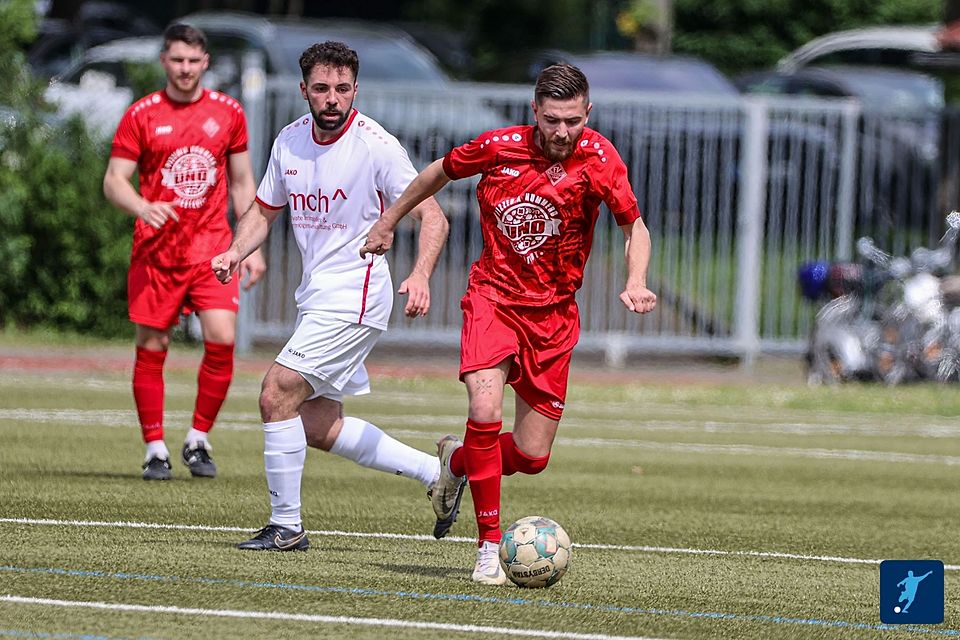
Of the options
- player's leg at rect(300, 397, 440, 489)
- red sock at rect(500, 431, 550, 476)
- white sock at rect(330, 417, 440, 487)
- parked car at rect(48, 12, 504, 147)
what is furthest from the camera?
parked car at rect(48, 12, 504, 147)

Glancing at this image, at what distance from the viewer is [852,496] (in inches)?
443

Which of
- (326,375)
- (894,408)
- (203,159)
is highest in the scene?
(203,159)

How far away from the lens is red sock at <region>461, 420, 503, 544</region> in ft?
25.2

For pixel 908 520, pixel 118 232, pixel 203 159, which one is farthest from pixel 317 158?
pixel 118 232

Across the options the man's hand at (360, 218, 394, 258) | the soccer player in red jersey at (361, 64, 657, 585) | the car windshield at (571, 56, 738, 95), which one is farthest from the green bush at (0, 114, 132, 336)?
the soccer player in red jersey at (361, 64, 657, 585)

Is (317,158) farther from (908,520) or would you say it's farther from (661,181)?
(661,181)

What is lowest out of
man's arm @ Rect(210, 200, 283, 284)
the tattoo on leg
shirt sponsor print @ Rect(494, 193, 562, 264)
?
the tattoo on leg

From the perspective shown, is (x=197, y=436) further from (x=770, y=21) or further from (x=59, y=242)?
(x=770, y=21)

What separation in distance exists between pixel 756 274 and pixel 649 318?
1181mm

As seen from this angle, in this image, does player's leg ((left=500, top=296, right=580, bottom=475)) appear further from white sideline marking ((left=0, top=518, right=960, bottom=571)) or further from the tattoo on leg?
white sideline marking ((left=0, top=518, right=960, bottom=571))

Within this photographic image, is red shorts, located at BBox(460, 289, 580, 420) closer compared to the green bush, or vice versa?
red shorts, located at BBox(460, 289, 580, 420)

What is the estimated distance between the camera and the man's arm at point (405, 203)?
25.9ft

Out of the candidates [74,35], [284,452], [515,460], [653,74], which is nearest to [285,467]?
[284,452]

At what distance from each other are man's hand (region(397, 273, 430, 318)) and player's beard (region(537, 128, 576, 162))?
69 cm
